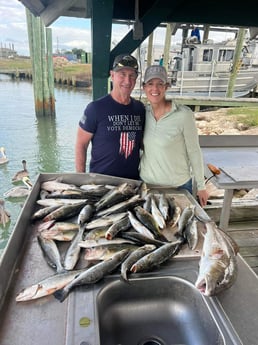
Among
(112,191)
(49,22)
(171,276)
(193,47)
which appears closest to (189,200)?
(112,191)

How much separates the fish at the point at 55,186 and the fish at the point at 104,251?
0.73 metres

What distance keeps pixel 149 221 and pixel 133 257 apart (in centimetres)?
33

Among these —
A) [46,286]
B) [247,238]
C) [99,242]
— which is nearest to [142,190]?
[99,242]

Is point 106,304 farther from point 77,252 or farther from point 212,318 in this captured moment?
point 212,318

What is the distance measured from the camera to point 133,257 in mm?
1327

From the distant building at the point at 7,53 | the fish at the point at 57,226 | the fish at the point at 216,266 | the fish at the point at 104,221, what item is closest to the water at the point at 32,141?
the fish at the point at 57,226

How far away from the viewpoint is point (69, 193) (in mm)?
1952

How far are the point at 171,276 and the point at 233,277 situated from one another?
0.27m

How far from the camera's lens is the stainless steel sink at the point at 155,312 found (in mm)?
1154

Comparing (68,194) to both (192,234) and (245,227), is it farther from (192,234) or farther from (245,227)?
(245,227)

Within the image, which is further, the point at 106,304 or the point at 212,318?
the point at 106,304

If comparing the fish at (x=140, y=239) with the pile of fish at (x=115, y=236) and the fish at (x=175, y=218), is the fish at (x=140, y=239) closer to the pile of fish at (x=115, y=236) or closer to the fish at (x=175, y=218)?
the pile of fish at (x=115, y=236)

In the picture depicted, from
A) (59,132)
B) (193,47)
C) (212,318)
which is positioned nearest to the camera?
(212,318)

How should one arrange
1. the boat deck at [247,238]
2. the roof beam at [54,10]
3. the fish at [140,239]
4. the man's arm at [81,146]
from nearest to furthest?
1. the fish at [140,239]
2. the man's arm at [81,146]
3. the roof beam at [54,10]
4. the boat deck at [247,238]
